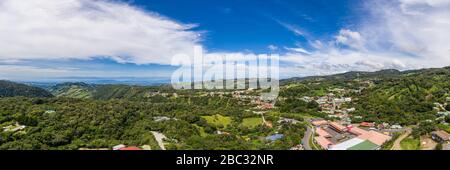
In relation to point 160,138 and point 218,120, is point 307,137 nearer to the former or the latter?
point 218,120

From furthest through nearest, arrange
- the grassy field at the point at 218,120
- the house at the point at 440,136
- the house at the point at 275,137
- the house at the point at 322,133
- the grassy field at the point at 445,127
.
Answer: the grassy field at the point at 218,120, the house at the point at 322,133, the house at the point at 275,137, the grassy field at the point at 445,127, the house at the point at 440,136

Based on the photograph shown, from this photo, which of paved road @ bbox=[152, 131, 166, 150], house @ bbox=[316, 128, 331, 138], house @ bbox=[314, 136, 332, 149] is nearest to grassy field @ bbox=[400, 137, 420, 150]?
house @ bbox=[314, 136, 332, 149]

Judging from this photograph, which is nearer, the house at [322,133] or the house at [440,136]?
the house at [440,136]

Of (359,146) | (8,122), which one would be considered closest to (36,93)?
(8,122)

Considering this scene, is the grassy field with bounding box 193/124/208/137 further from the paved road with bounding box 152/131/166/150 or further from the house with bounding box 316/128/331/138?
the house with bounding box 316/128/331/138

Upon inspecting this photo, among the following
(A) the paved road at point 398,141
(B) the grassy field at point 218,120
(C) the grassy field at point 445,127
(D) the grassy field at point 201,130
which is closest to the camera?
(A) the paved road at point 398,141

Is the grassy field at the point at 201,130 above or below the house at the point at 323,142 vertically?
above

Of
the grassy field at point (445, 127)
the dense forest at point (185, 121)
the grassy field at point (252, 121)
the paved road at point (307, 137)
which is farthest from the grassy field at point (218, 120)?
the grassy field at point (445, 127)

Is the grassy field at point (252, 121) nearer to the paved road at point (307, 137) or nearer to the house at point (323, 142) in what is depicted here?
the paved road at point (307, 137)
